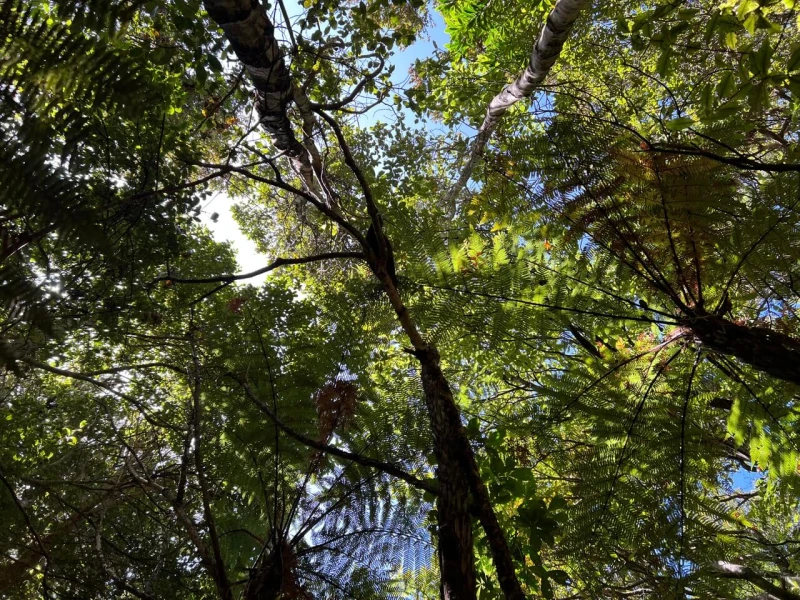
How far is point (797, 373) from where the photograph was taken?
1673 mm

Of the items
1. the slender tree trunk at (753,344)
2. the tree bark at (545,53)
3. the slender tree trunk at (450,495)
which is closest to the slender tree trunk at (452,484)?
the slender tree trunk at (450,495)

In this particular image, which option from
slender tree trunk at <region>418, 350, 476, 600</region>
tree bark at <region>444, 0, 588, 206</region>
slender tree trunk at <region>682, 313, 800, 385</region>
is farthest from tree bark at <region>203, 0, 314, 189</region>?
slender tree trunk at <region>682, 313, 800, 385</region>

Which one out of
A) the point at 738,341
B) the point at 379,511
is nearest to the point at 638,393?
the point at 738,341

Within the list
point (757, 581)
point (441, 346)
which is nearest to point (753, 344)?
point (441, 346)

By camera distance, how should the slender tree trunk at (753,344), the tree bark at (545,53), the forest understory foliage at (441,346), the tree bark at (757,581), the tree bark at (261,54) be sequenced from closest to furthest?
the forest understory foliage at (441,346)
the slender tree trunk at (753,344)
the tree bark at (261,54)
the tree bark at (757,581)
the tree bark at (545,53)

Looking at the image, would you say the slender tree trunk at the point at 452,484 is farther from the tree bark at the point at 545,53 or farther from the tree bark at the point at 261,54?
the tree bark at the point at 545,53

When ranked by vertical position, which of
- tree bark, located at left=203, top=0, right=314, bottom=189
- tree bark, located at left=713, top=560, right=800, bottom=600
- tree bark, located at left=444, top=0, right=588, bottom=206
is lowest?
tree bark, located at left=713, top=560, right=800, bottom=600

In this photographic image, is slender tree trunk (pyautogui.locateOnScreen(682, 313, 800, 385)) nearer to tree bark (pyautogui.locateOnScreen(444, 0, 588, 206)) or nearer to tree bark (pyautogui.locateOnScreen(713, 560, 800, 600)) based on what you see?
tree bark (pyautogui.locateOnScreen(444, 0, 588, 206))

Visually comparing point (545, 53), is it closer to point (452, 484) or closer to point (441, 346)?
point (441, 346)

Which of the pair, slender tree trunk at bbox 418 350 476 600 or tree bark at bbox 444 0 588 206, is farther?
tree bark at bbox 444 0 588 206

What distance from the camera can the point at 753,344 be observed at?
1.75 meters

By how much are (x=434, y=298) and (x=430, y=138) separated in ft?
18.3

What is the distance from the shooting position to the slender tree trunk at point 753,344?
5.58 ft

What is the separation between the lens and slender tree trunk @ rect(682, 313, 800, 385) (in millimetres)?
1700
